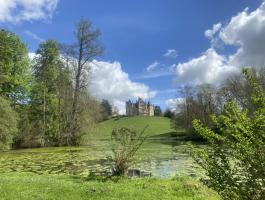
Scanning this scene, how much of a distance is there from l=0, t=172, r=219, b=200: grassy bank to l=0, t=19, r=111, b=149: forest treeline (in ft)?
118

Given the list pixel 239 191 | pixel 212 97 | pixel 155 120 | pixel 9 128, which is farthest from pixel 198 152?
pixel 155 120

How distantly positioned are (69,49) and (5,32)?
8.40m

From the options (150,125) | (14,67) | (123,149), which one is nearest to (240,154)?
(123,149)

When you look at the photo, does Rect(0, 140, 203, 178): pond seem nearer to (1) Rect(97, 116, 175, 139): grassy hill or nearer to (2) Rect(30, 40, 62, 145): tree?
(2) Rect(30, 40, 62, 145): tree

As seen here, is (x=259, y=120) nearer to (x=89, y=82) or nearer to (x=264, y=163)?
(x=264, y=163)

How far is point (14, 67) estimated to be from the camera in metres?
50.0

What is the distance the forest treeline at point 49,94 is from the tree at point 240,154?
43300mm

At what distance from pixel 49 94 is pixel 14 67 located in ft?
21.2

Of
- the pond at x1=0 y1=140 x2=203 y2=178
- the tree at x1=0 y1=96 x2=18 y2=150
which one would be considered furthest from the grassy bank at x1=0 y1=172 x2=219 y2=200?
the tree at x1=0 y1=96 x2=18 y2=150

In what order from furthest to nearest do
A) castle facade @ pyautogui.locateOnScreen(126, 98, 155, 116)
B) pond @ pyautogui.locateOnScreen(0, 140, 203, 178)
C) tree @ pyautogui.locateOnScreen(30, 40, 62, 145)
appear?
castle facade @ pyautogui.locateOnScreen(126, 98, 155, 116) → tree @ pyautogui.locateOnScreen(30, 40, 62, 145) → pond @ pyautogui.locateOnScreen(0, 140, 203, 178)

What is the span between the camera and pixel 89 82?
5156cm

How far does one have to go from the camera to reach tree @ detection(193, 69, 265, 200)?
16.1ft

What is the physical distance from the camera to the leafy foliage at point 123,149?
14.5 metres

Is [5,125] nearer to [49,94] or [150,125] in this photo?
[49,94]
